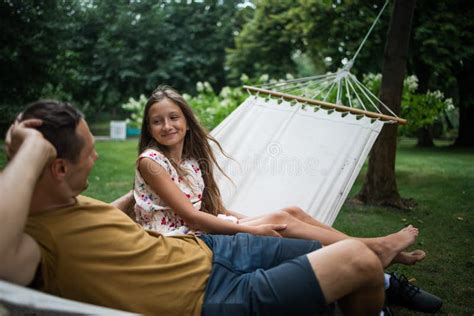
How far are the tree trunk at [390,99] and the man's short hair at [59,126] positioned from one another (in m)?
3.52

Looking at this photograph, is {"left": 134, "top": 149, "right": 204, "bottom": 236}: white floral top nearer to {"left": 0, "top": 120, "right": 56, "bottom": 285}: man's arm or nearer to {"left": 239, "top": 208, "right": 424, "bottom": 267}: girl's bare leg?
{"left": 239, "top": 208, "right": 424, "bottom": 267}: girl's bare leg

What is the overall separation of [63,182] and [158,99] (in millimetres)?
966

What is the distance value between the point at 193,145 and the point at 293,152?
74cm

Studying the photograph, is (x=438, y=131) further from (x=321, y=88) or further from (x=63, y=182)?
(x=63, y=182)

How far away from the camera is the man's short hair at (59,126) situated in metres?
1.11

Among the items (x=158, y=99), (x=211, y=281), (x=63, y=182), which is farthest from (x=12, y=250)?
(x=158, y=99)

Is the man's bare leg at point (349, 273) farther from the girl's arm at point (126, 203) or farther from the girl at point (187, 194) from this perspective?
the girl's arm at point (126, 203)

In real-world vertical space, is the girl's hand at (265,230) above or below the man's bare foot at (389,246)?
above

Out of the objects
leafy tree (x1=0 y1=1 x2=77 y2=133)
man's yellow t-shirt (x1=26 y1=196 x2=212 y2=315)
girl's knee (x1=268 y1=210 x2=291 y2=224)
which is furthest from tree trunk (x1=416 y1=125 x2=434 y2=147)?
man's yellow t-shirt (x1=26 y1=196 x2=212 y2=315)

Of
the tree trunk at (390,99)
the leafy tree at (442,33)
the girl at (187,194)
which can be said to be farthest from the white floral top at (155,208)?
the leafy tree at (442,33)

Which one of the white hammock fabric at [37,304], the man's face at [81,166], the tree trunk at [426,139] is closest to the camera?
the white hammock fabric at [37,304]

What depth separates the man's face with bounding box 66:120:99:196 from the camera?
1.15 metres

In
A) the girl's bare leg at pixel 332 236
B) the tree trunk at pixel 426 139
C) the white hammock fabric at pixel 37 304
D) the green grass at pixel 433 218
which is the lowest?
the tree trunk at pixel 426 139

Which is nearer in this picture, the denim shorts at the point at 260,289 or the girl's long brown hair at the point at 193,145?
the denim shorts at the point at 260,289
